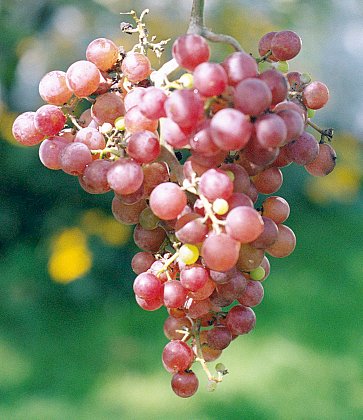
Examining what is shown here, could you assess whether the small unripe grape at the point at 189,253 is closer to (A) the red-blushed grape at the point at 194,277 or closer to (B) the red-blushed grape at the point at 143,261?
(A) the red-blushed grape at the point at 194,277

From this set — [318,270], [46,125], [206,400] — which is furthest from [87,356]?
[46,125]

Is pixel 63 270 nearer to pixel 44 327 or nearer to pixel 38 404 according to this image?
pixel 44 327

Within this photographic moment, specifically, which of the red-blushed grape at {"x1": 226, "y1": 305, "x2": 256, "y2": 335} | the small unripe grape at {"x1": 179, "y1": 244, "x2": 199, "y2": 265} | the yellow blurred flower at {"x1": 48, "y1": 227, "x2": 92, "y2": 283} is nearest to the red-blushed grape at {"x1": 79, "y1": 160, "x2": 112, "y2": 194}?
the small unripe grape at {"x1": 179, "y1": 244, "x2": 199, "y2": 265}

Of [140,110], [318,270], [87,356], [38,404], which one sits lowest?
[38,404]

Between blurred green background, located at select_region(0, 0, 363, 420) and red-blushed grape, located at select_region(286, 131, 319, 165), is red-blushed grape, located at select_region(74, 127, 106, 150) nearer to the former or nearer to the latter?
red-blushed grape, located at select_region(286, 131, 319, 165)

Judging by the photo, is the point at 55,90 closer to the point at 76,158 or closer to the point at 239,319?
the point at 76,158
